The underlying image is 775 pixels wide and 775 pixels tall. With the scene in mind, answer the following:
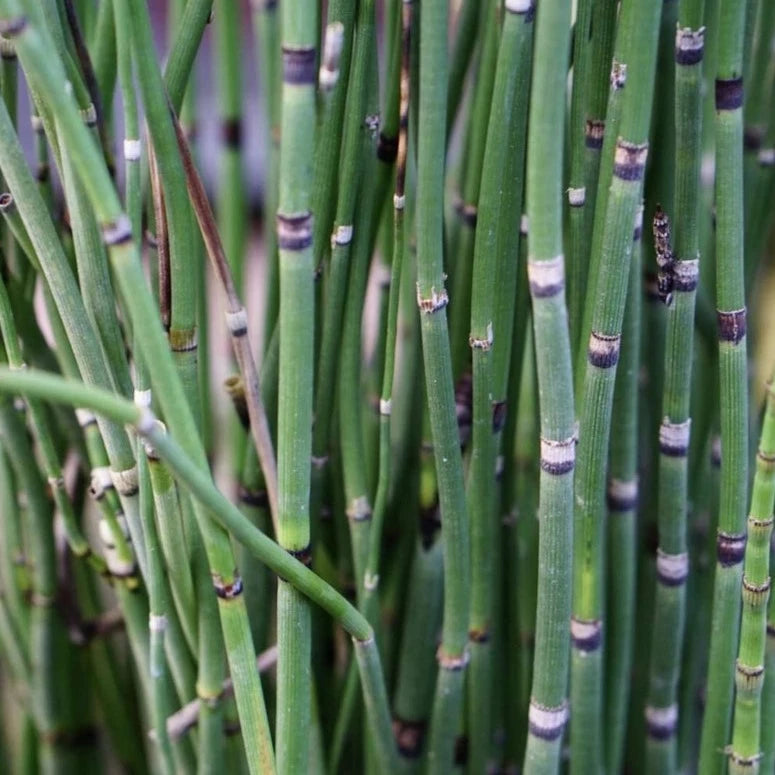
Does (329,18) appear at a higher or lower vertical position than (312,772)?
higher

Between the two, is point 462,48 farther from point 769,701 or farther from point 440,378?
point 769,701

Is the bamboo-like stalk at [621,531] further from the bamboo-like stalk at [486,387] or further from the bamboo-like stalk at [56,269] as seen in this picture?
the bamboo-like stalk at [56,269]

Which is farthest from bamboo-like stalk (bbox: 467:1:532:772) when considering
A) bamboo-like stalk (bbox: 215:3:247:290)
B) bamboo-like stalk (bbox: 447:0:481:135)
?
bamboo-like stalk (bbox: 215:3:247:290)

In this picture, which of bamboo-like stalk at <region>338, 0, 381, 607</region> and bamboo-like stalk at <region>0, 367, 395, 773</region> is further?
bamboo-like stalk at <region>338, 0, 381, 607</region>

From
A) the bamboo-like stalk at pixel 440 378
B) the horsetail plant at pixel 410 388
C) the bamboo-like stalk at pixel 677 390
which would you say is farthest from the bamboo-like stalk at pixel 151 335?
the bamboo-like stalk at pixel 677 390

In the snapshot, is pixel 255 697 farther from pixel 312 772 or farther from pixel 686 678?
pixel 686 678

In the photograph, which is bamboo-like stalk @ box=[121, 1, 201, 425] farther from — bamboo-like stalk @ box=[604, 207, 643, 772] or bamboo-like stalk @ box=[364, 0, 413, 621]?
bamboo-like stalk @ box=[604, 207, 643, 772]

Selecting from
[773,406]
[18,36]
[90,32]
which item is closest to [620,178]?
[773,406]

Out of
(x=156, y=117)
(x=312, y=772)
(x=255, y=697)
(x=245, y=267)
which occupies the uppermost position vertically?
(x=156, y=117)
